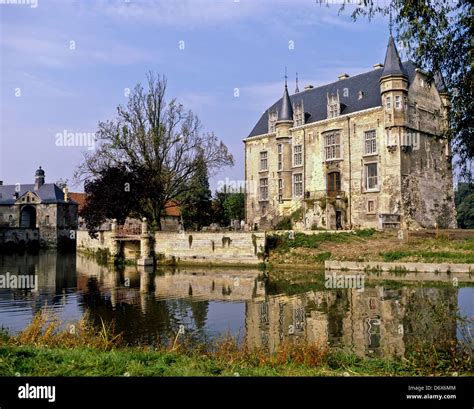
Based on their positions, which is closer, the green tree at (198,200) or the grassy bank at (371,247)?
the grassy bank at (371,247)

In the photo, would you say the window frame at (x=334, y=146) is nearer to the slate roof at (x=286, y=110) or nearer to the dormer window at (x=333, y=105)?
the dormer window at (x=333, y=105)

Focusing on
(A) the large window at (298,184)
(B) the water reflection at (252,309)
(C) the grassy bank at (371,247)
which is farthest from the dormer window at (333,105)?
(B) the water reflection at (252,309)

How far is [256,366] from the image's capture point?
827cm

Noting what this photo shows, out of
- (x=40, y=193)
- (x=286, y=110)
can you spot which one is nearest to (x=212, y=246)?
(x=286, y=110)

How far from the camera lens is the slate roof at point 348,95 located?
3669 cm

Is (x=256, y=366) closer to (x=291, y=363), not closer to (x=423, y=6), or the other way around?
(x=291, y=363)

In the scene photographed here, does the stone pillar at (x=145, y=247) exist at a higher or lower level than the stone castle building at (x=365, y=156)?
lower

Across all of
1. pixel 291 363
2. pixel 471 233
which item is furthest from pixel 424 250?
pixel 291 363

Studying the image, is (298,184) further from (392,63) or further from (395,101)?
(392,63)

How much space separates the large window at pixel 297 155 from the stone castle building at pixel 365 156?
0.09 meters

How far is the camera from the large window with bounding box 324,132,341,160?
3825 cm

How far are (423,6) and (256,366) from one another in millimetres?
7111

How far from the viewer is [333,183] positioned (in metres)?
38.5
